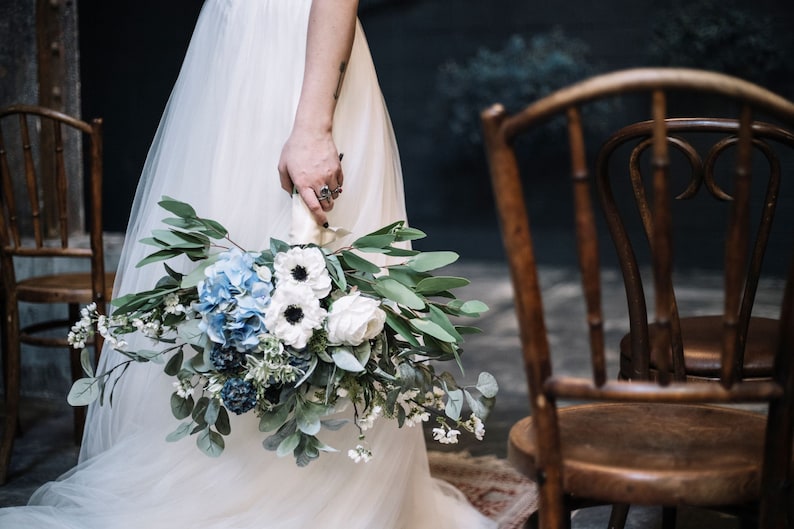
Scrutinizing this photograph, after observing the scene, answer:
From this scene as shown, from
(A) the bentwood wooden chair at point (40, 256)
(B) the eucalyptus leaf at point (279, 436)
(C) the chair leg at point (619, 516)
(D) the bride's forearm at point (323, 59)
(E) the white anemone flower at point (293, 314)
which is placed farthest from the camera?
(A) the bentwood wooden chair at point (40, 256)

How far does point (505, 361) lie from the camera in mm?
3842

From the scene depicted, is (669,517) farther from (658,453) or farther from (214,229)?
(214,229)

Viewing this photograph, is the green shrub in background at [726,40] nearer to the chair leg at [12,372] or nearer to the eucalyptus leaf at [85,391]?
the chair leg at [12,372]

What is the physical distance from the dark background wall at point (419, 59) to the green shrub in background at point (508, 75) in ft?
0.28

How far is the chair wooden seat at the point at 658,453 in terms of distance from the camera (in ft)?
3.46

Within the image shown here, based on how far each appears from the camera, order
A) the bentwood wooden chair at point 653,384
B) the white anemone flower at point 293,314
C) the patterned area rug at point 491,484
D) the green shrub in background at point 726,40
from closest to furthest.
Answer: 1. the bentwood wooden chair at point 653,384
2. the white anemone flower at point 293,314
3. the patterned area rug at point 491,484
4. the green shrub in background at point 726,40

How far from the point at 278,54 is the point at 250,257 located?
1.64 ft

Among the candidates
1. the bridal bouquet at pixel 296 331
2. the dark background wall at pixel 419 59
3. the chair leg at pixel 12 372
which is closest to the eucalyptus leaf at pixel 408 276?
the bridal bouquet at pixel 296 331

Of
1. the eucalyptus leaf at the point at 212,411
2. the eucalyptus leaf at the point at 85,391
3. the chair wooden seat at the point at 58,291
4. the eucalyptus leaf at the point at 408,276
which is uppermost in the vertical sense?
the eucalyptus leaf at the point at 408,276

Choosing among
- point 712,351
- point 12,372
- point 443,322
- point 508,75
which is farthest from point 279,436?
point 508,75

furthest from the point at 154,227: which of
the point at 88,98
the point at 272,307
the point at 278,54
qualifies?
the point at 88,98

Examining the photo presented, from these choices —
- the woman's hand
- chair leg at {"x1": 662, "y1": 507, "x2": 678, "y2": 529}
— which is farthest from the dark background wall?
chair leg at {"x1": 662, "y1": 507, "x2": 678, "y2": 529}

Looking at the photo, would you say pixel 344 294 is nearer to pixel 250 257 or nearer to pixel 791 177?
pixel 250 257

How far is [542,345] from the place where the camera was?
1.06 meters
